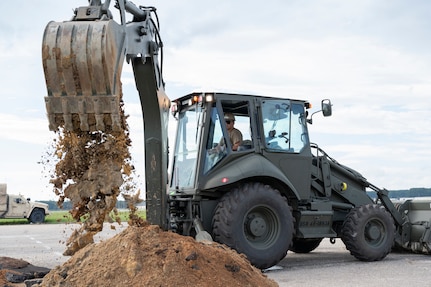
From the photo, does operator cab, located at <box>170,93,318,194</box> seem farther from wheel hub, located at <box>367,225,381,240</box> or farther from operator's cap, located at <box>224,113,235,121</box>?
wheel hub, located at <box>367,225,381,240</box>

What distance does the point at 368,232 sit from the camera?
10117mm

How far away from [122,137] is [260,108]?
382 centimetres

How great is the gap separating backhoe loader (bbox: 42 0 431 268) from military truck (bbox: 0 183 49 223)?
55.5 feet

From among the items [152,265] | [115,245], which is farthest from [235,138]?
[152,265]

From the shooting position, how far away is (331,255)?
1140 cm

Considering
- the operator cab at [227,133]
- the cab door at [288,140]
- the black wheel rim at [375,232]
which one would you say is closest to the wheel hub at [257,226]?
the operator cab at [227,133]

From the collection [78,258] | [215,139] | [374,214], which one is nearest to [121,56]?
[78,258]

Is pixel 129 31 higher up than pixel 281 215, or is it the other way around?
pixel 129 31

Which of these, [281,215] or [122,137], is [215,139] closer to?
[281,215]

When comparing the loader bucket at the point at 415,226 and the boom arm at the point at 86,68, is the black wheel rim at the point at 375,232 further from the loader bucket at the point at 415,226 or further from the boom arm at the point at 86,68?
the boom arm at the point at 86,68

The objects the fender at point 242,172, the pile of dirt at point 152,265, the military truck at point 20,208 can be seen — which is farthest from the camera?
the military truck at point 20,208

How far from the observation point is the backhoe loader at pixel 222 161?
5.59 meters

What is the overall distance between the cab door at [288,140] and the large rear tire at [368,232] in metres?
0.97

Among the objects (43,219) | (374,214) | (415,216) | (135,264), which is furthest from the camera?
(43,219)
